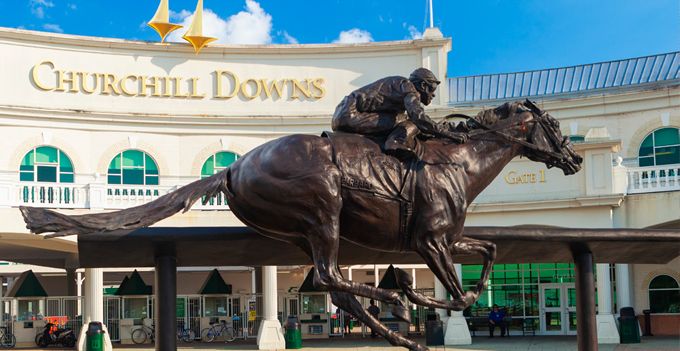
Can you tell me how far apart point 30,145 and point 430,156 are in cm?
2562

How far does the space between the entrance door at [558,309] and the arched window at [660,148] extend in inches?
210

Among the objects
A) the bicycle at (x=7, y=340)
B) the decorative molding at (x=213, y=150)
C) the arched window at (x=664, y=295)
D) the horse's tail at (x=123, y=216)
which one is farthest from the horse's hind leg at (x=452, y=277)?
the bicycle at (x=7, y=340)

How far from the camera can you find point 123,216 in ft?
16.5

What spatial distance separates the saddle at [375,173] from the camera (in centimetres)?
→ 507

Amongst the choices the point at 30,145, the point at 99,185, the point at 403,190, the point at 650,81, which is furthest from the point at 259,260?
the point at 650,81

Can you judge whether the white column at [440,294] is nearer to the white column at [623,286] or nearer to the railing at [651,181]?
the white column at [623,286]

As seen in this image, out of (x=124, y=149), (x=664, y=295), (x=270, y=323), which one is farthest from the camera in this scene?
(x=124, y=149)

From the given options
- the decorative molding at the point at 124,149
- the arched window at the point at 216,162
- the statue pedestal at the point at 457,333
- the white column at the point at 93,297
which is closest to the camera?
the white column at the point at 93,297

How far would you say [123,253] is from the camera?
20.4 ft

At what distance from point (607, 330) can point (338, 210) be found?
21375 mm

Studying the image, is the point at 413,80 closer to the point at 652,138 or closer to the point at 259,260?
the point at 259,260

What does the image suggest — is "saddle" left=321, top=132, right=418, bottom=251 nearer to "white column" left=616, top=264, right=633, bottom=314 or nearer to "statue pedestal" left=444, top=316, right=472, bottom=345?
"statue pedestal" left=444, top=316, right=472, bottom=345

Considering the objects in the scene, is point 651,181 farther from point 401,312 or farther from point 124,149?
point 401,312

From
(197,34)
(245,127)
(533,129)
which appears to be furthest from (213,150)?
(533,129)
